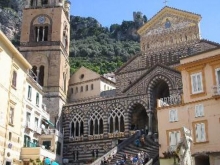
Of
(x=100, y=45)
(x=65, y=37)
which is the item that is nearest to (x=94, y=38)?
(x=100, y=45)

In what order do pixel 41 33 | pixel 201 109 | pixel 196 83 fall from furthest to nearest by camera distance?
1. pixel 41 33
2. pixel 196 83
3. pixel 201 109

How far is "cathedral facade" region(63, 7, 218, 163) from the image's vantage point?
3597 centimetres

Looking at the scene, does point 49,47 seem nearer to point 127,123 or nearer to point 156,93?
point 127,123

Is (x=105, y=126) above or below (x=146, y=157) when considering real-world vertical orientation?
above

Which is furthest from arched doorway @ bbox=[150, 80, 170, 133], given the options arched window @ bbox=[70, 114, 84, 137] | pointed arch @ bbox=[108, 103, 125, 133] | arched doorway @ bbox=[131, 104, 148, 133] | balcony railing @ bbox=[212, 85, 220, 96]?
balcony railing @ bbox=[212, 85, 220, 96]

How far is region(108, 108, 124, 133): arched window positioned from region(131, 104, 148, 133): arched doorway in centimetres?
112

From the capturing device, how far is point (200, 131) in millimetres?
23438

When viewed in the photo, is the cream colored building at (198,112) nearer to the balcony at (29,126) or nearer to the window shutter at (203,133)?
the window shutter at (203,133)

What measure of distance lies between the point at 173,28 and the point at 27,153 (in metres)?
22.5

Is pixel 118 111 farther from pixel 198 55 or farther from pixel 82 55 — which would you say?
pixel 82 55

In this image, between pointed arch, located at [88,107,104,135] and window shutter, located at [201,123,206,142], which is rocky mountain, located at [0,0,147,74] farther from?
window shutter, located at [201,123,206,142]

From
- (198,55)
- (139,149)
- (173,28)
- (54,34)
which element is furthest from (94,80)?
(198,55)

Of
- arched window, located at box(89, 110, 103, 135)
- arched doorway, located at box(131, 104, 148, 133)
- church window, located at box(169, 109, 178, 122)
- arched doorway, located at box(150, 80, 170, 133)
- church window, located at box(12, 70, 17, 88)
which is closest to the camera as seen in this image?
church window, located at box(169, 109, 178, 122)

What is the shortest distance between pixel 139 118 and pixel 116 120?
100 inches
